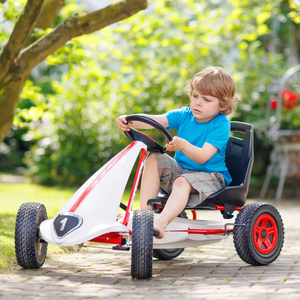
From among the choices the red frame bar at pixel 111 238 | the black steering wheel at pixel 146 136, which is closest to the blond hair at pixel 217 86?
the black steering wheel at pixel 146 136

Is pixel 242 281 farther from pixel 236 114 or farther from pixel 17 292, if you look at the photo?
pixel 236 114

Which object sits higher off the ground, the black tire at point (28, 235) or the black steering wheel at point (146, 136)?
the black steering wheel at point (146, 136)

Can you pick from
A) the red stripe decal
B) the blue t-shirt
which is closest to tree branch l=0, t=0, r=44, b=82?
the blue t-shirt

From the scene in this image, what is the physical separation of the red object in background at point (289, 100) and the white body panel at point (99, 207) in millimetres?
5852

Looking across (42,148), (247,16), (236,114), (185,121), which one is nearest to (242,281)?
(185,121)

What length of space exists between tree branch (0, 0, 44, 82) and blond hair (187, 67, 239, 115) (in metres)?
1.59

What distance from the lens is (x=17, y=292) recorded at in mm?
2838

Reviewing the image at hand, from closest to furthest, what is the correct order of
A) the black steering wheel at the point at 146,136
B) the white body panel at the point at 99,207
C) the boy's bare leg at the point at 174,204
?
the white body panel at the point at 99,207, the boy's bare leg at the point at 174,204, the black steering wheel at the point at 146,136

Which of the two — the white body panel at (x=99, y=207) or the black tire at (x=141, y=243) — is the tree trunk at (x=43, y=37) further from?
the black tire at (x=141, y=243)

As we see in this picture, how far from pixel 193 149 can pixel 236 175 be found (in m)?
0.56

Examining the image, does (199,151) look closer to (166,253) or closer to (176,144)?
(176,144)

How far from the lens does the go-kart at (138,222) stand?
3.09 m

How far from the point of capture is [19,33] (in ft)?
15.4

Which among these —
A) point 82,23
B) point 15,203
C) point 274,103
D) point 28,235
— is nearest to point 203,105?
point 28,235
